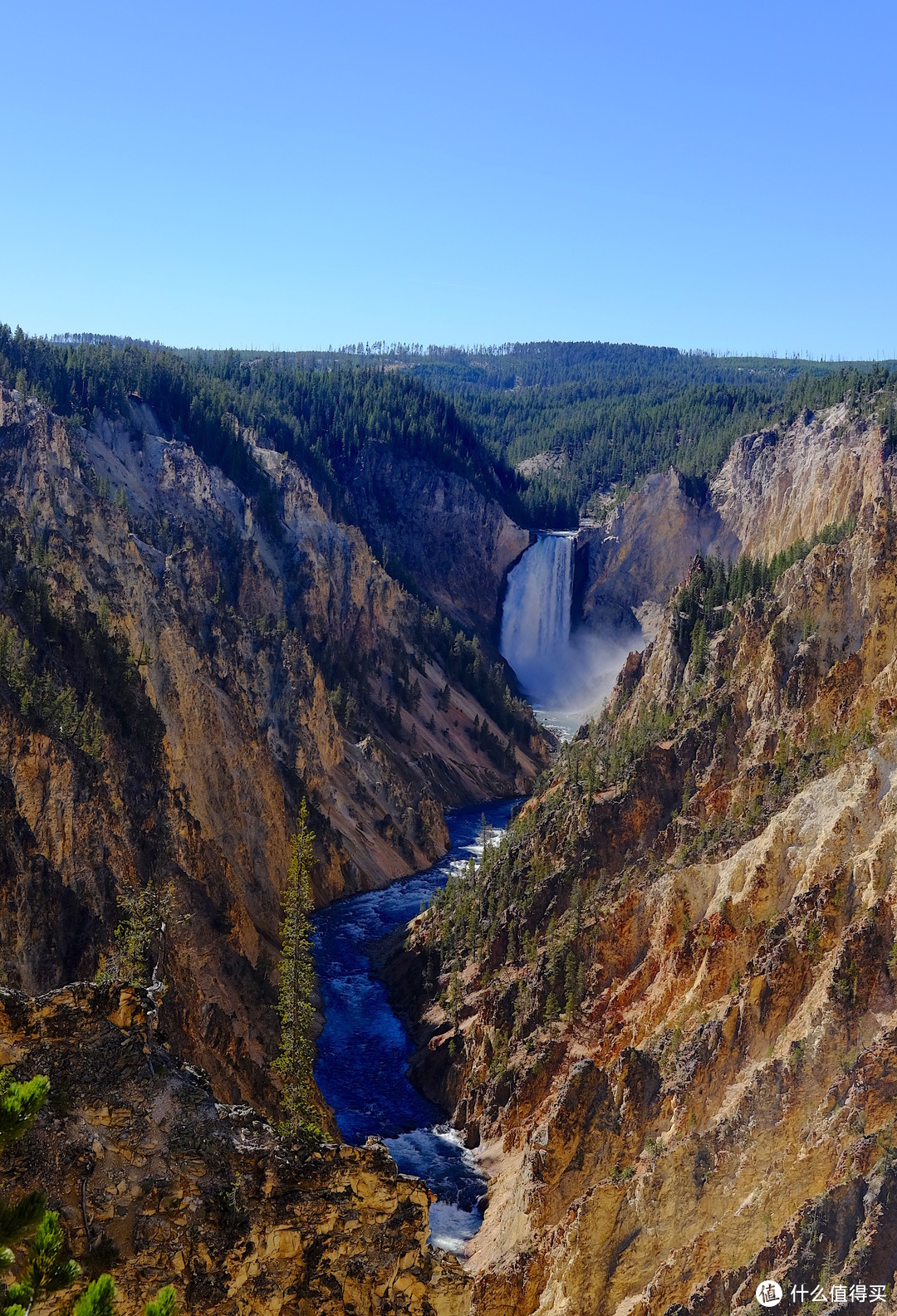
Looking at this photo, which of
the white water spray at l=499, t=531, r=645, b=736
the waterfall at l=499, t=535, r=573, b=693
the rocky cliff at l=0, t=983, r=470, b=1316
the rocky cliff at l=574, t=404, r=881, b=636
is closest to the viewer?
the rocky cliff at l=0, t=983, r=470, b=1316

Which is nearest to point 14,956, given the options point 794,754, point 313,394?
point 794,754

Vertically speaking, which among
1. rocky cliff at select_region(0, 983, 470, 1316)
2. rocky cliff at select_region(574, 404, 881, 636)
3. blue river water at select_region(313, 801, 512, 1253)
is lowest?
blue river water at select_region(313, 801, 512, 1253)

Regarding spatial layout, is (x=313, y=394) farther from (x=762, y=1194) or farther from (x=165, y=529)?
(x=762, y=1194)

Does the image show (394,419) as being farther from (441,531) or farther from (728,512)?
(728,512)

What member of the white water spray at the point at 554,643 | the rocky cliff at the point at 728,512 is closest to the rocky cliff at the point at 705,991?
the rocky cliff at the point at 728,512

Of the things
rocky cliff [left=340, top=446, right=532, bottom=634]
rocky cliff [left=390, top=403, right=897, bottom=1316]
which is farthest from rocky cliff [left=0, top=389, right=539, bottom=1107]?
rocky cliff [left=340, top=446, right=532, bottom=634]

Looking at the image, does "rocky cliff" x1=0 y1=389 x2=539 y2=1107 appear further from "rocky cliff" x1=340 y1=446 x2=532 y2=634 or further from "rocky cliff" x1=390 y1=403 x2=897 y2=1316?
"rocky cliff" x1=340 y1=446 x2=532 y2=634
